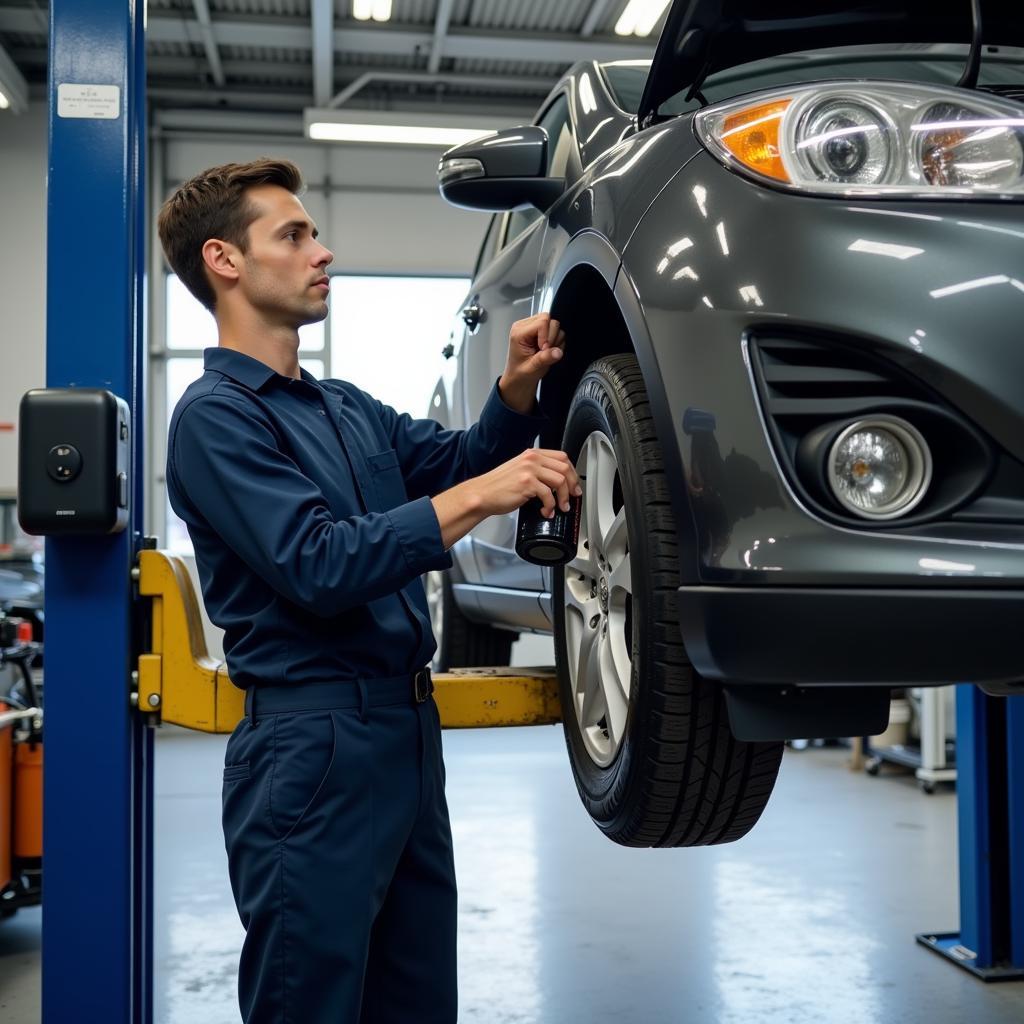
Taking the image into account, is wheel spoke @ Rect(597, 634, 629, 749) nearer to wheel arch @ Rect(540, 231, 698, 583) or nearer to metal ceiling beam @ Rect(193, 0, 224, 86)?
wheel arch @ Rect(540, 231, 698, 583)

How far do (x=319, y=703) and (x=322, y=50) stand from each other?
301 inches

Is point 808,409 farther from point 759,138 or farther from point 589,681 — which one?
point 589,681

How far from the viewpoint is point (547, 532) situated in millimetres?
1570

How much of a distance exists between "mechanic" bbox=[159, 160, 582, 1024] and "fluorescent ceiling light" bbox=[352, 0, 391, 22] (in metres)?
6.42

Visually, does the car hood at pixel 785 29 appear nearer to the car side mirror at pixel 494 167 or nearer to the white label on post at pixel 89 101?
the car side mirror at pixel 494 167

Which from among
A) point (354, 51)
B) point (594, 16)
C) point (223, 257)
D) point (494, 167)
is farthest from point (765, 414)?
point (354, 51)

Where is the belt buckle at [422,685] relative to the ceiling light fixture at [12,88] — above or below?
below

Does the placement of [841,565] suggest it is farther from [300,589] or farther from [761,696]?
[300,589]

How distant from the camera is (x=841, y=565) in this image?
119 cm

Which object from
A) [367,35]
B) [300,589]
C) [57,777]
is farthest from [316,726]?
[367,35]

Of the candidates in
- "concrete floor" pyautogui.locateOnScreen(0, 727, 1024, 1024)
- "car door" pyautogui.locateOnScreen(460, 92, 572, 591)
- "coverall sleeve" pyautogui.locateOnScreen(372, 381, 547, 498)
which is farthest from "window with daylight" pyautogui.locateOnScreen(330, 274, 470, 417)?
"coverall sleeve" pyautogui.locateOnScreen(372, 381, 547, 498)

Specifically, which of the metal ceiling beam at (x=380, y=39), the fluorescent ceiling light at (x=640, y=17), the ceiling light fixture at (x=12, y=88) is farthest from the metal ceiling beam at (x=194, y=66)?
the fluorescent ceiling light at (x=640, y=17)

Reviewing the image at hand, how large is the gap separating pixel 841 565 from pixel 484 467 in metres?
0.89

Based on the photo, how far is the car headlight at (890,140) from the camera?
4.03 ft
